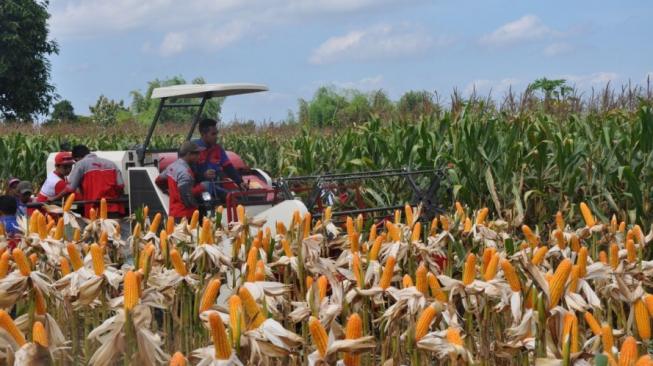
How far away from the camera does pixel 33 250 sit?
17.4 ft

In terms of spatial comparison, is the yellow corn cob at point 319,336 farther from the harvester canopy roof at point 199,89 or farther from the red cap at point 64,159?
the red cap at point 64,159

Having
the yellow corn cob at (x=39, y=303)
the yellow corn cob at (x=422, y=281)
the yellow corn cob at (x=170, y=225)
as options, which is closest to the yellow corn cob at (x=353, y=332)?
the yellow corn cob at (x=422, y=281)

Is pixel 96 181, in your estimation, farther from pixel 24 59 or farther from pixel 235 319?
pixel 24 59

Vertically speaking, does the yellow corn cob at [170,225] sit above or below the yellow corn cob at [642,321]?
above

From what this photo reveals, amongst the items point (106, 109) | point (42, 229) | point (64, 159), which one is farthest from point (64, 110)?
point (42, 229)

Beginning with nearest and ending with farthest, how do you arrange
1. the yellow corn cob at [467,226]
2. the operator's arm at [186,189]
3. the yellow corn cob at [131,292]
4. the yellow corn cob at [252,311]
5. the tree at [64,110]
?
the yellow corn cob at [252,311]
the yellow corn cob at [131,292]
the yellow corn cob at [467,226]
the operator's arm at [186,189]
the tree at [64,110]

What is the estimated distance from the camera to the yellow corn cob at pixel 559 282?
3.12 metres

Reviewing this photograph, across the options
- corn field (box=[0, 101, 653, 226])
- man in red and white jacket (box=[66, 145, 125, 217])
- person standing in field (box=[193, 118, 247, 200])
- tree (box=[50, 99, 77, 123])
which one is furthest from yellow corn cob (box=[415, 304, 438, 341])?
tree (box=[50, 99, 77, 123])

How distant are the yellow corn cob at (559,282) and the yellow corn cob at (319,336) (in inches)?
33.4

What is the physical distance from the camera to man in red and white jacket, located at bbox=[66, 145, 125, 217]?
952 cm

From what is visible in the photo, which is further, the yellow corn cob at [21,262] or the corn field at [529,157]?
the corn field at [529,157]

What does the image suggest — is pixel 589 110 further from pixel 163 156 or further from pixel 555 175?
pixel 163 156

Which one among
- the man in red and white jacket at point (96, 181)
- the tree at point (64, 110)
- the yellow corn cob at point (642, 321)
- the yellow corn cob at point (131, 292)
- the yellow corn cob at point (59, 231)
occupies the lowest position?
the yellow corn cob at point (642, 321)

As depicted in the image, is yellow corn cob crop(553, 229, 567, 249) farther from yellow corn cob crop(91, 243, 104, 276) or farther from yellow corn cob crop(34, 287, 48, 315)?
yellow corn cob crop(34, 287, 48, 315)
